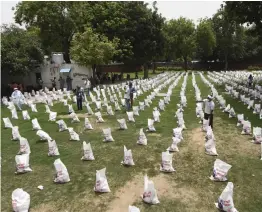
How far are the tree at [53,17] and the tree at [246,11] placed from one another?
585 inches

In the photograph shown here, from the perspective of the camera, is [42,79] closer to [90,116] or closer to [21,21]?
[21,21]

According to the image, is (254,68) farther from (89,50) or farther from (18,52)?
(18,52)

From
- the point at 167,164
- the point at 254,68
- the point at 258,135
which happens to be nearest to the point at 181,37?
the point at 254,68

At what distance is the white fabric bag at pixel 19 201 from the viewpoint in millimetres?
6652

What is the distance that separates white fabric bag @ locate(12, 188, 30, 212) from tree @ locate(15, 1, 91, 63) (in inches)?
1019

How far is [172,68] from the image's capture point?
213ft

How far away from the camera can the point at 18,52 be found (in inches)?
1024

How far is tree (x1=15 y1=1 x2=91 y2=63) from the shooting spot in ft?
98.7

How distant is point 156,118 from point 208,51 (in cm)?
4931

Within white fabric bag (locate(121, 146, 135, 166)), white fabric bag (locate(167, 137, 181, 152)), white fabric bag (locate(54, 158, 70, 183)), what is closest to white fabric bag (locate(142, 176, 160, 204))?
white fabric bag (locate(121, 146, 135, 166))

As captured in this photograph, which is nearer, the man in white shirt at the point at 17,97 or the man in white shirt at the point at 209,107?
the man in white shirt at the point at 209,107

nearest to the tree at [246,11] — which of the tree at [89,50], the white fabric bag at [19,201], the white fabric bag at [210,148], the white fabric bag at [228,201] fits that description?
the tree at [89,50]

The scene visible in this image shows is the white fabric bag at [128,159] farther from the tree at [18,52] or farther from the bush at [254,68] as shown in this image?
the bush at [254,68]

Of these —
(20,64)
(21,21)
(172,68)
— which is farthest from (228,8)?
(172,68)
